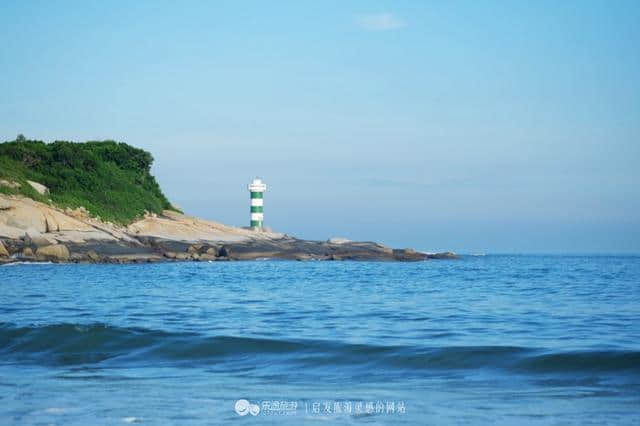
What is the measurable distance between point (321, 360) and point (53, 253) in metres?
32.8

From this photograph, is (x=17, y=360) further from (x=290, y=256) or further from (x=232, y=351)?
(x=290, y=256)

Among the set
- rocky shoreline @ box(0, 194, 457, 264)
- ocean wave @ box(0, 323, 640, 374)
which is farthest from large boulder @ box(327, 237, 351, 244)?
ocean wave @ box(0, 323, 640, 374)

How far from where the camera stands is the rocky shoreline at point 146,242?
40.7 m

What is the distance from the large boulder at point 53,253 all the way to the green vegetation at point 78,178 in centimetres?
853

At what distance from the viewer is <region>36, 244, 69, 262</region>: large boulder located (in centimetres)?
3916

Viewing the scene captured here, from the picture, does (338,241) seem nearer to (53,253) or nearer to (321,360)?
(53,253)

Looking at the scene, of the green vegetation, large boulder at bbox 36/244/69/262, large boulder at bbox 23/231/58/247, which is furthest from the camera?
the green vegetation

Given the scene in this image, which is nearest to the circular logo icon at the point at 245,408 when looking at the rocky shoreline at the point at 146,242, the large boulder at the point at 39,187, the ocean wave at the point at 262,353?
the ocean wave at the point at 262,353

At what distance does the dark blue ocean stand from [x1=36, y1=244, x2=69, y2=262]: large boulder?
22.1 m

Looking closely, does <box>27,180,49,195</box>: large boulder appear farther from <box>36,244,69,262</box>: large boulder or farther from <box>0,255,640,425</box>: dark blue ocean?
<box>0,255,640,425</box>: dark blue ocean

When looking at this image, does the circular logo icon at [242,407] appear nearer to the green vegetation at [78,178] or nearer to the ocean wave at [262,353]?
the ocean wave at [262,353]

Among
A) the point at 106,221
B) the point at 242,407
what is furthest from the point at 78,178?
the point at 242,407

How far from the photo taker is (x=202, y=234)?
55.5 metres

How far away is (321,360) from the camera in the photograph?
960 cm
